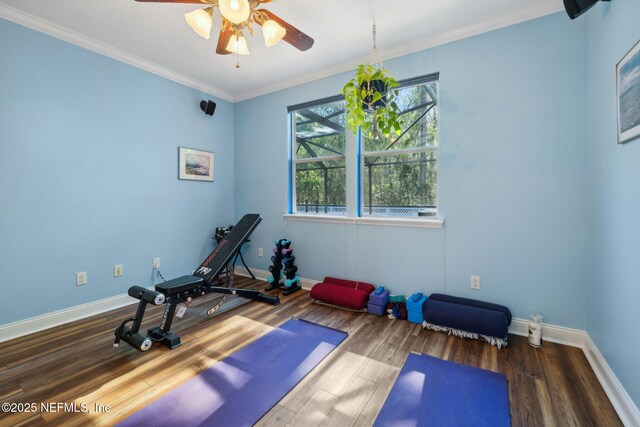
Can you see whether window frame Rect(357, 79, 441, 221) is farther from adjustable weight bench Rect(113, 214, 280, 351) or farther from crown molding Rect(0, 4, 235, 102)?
crown molding Rect(0, 4, 235, 102)

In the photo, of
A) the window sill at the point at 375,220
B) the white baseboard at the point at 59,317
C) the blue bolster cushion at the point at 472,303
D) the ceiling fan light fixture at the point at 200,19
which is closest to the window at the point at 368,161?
the window sill at the point at 375,220

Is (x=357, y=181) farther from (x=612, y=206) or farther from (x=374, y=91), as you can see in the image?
(x=612, y=206)

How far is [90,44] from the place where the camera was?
2732mm

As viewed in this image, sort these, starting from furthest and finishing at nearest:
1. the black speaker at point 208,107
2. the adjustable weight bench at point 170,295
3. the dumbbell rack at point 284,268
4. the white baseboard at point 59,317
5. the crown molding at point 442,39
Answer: the black speaker at point 208,107 → the dumbbell rack at point 284,268 → the white baseboard at point 59,317 → the crown molding at point 442,39 → the adjustable weight bench at point 170,295

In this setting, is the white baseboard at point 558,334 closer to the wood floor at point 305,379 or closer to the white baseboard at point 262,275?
the wood floor at point 305,379

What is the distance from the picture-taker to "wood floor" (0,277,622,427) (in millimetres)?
1520

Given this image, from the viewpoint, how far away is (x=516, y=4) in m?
2.25

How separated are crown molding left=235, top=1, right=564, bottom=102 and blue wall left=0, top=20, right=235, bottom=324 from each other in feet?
4.69

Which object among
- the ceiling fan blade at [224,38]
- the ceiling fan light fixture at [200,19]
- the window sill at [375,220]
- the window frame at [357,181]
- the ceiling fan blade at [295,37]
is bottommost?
the window sill at [375,220]

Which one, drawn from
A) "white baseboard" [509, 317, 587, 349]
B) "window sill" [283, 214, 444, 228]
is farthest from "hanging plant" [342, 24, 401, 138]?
"white baseboard" [509, 317, 587, 349]

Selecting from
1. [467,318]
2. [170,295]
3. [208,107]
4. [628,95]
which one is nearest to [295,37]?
[628,95]

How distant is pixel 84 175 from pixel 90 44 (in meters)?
1.26

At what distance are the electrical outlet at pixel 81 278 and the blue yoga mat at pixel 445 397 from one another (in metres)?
2.94

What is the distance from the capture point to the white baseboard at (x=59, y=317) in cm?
235
